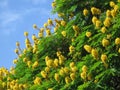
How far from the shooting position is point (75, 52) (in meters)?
12.2

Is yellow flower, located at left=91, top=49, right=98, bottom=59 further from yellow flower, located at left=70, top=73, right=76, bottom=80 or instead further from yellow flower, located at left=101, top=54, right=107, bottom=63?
yellow flower, located at left=70, top=73, right=76, bottom=80

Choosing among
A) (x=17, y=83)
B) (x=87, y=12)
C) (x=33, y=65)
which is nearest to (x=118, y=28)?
(x=87, y=12)

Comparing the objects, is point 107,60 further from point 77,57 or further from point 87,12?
point 87,12

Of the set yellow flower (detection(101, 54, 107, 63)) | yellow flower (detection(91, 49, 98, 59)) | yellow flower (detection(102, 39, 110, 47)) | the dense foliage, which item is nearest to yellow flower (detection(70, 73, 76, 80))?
the dense foliage

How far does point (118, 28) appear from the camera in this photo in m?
10.9

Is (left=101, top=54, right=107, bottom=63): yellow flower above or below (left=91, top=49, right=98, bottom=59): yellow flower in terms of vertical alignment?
below

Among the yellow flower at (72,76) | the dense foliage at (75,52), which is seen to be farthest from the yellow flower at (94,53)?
the yellow flower at (72,76)

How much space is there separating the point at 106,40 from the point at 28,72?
372 centimetres

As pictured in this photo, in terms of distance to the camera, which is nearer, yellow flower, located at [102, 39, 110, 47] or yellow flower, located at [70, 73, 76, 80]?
yellow flower, located at [102, 39, 110, 47]

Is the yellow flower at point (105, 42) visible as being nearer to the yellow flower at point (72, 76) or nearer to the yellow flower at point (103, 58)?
the yellow flower at point (103, 58)

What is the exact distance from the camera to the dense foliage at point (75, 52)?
1070 cm

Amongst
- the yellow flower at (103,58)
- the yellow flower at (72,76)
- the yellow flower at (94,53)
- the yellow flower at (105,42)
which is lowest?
the yellow flower at (72,76)

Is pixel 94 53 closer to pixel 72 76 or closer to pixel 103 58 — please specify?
pixel 103 58

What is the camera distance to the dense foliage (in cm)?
1070
